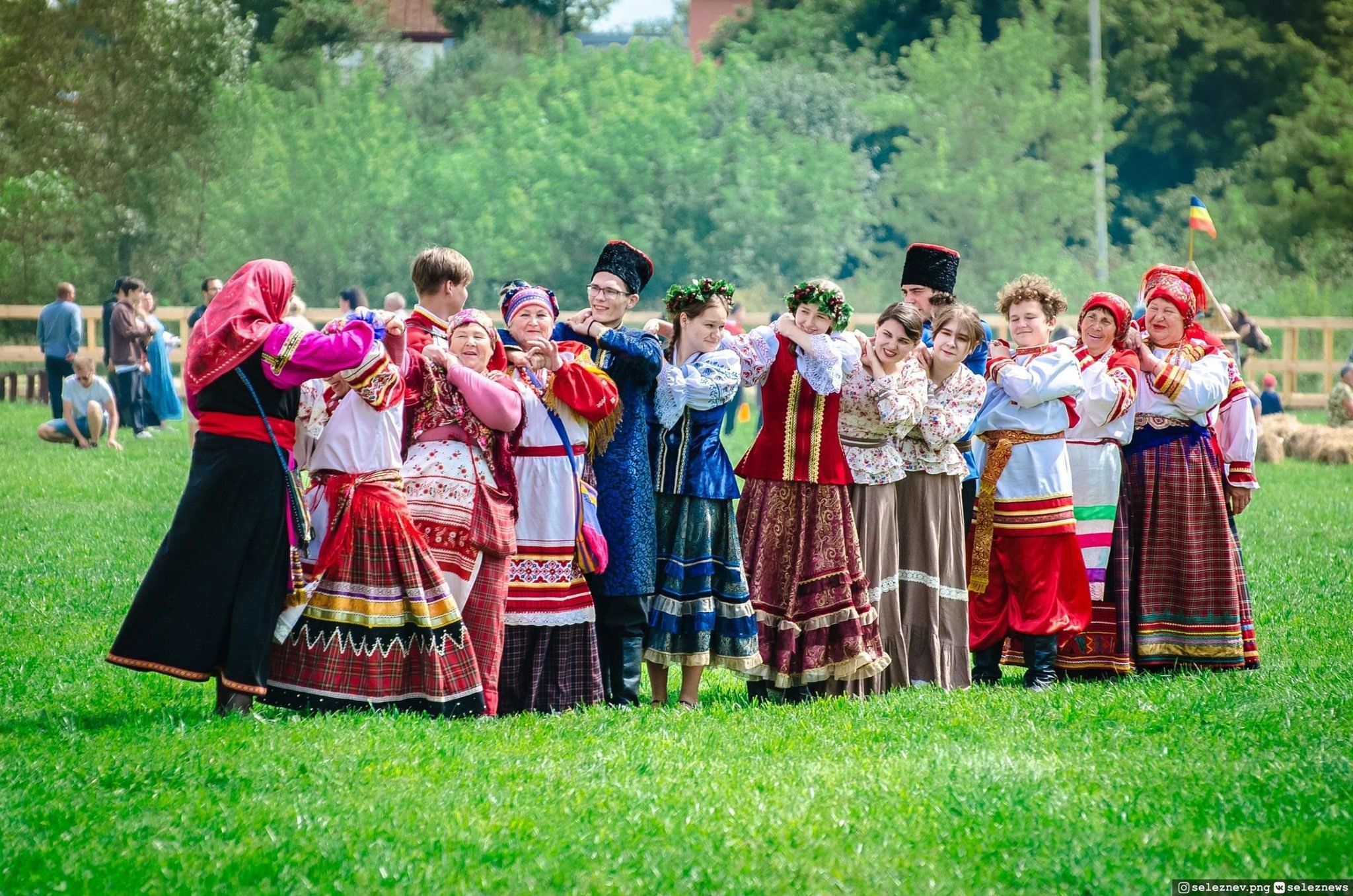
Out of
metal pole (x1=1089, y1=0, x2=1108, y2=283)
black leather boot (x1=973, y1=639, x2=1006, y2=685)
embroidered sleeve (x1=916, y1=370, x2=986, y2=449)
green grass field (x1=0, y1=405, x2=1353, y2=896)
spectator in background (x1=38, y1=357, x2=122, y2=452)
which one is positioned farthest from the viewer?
metal pole (x1=1089, y1=0, x2=1108, y2=283)

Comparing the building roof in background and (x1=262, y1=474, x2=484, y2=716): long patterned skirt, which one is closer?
(x1=262, y1=474, x2=484, y2=716): long patterned skirt

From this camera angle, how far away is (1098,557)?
684 centimetres

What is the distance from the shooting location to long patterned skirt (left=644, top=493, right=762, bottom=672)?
5.93 metres

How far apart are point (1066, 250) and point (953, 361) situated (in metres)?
33.1

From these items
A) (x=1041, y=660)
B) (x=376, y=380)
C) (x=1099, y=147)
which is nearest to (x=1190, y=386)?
(x=1041, y=660)

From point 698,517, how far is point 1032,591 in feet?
5.67

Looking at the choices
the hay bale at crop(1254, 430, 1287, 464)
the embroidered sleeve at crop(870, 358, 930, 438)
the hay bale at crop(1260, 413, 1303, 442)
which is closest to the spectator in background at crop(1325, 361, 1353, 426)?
the hay bale at crop(1260, 413, 1303, 442)

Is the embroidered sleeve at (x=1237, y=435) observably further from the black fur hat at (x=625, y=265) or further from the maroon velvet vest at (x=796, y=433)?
the black fur hat at (x=625, y=265)

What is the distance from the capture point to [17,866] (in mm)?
3799

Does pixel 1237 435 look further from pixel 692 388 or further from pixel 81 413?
pixel 81 413

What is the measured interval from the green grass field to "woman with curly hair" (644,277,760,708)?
11.0 inches

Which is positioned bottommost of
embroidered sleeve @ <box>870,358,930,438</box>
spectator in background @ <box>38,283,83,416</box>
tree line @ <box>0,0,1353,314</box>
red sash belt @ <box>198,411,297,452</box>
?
red sash belt @ <box>198,411,297,452</box>

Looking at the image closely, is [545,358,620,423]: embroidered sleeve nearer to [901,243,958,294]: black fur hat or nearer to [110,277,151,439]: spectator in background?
[901,243,958,294]: black fur hat

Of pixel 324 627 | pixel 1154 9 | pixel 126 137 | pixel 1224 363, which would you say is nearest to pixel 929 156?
pixel 1154 9
